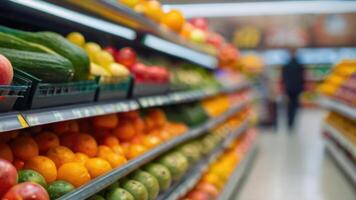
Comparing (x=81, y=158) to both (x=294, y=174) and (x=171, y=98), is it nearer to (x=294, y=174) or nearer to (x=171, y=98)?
(x=171, y=98)

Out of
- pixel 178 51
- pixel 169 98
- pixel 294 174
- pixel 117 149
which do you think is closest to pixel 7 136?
pixel 117 149

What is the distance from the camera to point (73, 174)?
2.15 metres

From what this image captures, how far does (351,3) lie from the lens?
12.2 meters

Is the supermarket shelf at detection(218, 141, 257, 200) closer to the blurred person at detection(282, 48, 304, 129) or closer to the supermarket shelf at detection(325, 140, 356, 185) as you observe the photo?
the supermarket shelf at detection(325, 140, 356, 185)

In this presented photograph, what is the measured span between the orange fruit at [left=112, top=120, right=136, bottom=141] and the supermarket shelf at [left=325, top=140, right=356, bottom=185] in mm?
3268

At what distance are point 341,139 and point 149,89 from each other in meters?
3.96

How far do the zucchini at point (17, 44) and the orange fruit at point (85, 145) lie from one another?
21.8 inches

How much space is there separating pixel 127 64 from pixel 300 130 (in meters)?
9.38

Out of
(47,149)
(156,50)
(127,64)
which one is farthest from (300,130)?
(47,149)

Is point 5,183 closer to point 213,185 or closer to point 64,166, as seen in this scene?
point 64,166

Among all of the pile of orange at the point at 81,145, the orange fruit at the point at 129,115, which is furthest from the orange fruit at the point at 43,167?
the orange fruit at the point at 129,115

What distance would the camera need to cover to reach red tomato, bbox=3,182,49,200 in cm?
161

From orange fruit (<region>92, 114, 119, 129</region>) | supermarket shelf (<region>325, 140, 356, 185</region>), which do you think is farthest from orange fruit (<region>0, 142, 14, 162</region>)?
supermarket shelf (<region>325, 140, 356, 185</region>)

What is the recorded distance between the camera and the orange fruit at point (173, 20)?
4.09 m
